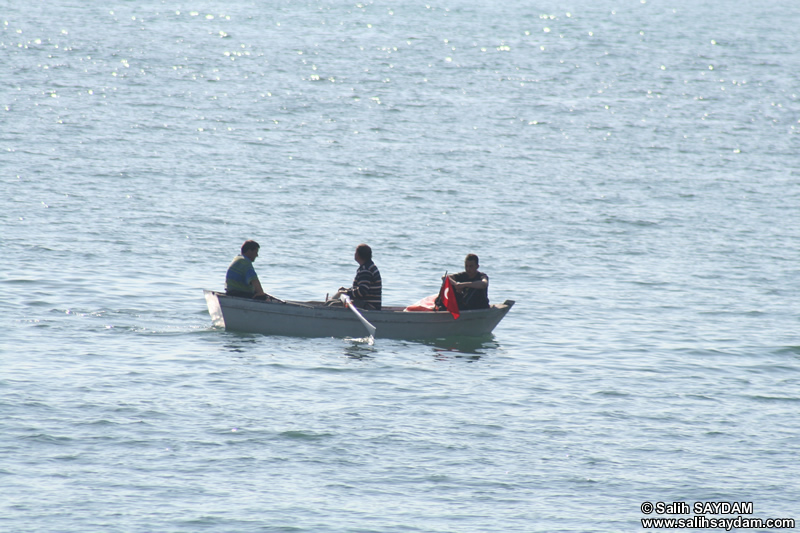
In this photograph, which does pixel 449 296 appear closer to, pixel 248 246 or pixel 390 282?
pixel 248 246

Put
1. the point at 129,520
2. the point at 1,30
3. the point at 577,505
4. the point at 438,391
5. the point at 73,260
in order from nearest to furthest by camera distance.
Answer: the point at 129,520
the point at 577,505
the point at 438,391
the point at 73,260
the point at 1,30

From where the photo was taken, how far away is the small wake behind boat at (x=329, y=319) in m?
19.0

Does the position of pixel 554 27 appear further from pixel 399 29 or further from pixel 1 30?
pixel 1 30

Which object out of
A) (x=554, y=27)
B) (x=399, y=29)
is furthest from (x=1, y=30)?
(x=554, y=27)

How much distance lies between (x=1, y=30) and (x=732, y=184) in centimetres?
4525

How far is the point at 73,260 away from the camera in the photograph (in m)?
25.1

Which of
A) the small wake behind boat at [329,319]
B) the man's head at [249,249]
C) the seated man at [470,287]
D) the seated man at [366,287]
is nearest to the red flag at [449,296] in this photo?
the seated man at [470,287]

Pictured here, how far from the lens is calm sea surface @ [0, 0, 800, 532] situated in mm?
13305

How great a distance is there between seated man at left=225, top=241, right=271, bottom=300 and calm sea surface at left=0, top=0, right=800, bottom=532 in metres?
0.99

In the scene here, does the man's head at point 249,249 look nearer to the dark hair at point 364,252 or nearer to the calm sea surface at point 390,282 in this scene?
the calm sea surface at point 390,282

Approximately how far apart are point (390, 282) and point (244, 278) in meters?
6.31

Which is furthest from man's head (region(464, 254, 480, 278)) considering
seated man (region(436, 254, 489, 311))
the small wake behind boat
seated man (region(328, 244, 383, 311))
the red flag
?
seated man (region(328, 244, 383, 311))

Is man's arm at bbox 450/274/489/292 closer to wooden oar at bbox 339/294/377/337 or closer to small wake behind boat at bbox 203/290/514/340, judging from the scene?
small wake behind boat at bbox 203/290/514/340

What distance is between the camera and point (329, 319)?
19.3 metres
